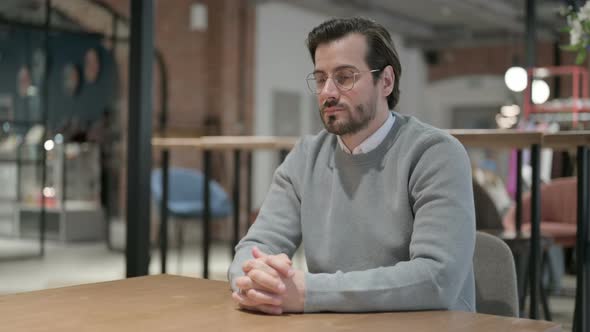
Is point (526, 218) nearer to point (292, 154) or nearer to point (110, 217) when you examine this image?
point (292, 154)

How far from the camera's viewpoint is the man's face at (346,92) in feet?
5.44

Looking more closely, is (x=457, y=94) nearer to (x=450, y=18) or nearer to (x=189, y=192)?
(x=450, y=18)

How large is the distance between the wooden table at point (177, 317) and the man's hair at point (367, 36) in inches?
22.8

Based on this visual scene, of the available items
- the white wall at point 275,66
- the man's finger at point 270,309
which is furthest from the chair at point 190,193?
the man's finger at point 270,309

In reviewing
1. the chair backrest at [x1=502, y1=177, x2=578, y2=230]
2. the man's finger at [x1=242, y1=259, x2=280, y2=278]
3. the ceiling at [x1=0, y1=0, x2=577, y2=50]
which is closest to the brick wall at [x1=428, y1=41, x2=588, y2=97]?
the ceiling at [x1=0, y1=0, x2=577, y2=50]

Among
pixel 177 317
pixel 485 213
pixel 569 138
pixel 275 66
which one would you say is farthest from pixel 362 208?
pixel 275 66

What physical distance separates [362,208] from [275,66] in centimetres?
978

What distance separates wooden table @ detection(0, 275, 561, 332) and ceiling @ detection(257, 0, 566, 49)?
946 centimetres

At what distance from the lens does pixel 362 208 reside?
5.28 feet

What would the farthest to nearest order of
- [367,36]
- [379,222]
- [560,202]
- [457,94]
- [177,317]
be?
[457,94] → [560,202] → [367,36] → [379,222] → [177,317]

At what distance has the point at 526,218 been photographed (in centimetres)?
491

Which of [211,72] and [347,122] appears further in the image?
[211,72]

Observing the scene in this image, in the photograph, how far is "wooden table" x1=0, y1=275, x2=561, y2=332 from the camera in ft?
3.90

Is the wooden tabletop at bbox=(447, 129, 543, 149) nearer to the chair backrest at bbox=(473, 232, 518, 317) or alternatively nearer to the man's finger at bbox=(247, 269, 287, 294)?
the chair backrest at bbox=(473, 232, 518, 317)
